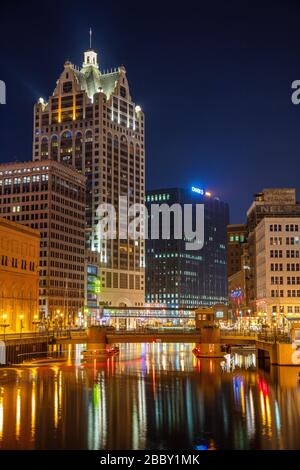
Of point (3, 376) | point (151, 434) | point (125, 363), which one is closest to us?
point (151, 434)

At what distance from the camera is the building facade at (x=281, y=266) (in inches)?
6486

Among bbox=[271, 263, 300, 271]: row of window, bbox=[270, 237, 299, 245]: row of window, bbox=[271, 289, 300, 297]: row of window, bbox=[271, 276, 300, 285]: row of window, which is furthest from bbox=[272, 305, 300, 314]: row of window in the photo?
bbox=[270, 237, 299, 245]: row of window

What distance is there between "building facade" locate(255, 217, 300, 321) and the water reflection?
58.2 meters

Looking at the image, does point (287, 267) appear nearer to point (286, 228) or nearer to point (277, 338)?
point (286, 228)

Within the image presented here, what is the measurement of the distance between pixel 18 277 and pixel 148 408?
77170 millimetres

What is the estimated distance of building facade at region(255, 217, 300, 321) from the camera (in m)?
165

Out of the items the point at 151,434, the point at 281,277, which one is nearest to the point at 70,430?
the point at 151,434

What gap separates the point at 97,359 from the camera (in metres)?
130

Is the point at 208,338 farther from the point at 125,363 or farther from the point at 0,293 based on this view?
the point at 0,293

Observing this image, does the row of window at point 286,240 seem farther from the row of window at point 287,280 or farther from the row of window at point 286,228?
the row of window at point 287,280

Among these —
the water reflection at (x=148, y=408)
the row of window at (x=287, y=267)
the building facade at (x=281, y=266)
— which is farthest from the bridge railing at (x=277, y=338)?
the row of window at (x=287, y=267)

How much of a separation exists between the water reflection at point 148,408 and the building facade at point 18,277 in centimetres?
2841

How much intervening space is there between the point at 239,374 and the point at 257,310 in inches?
3492

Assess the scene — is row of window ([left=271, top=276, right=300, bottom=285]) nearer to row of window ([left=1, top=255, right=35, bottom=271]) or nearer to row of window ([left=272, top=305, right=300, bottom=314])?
row of window ([left=272, top=305, right=300, bottom=314])
